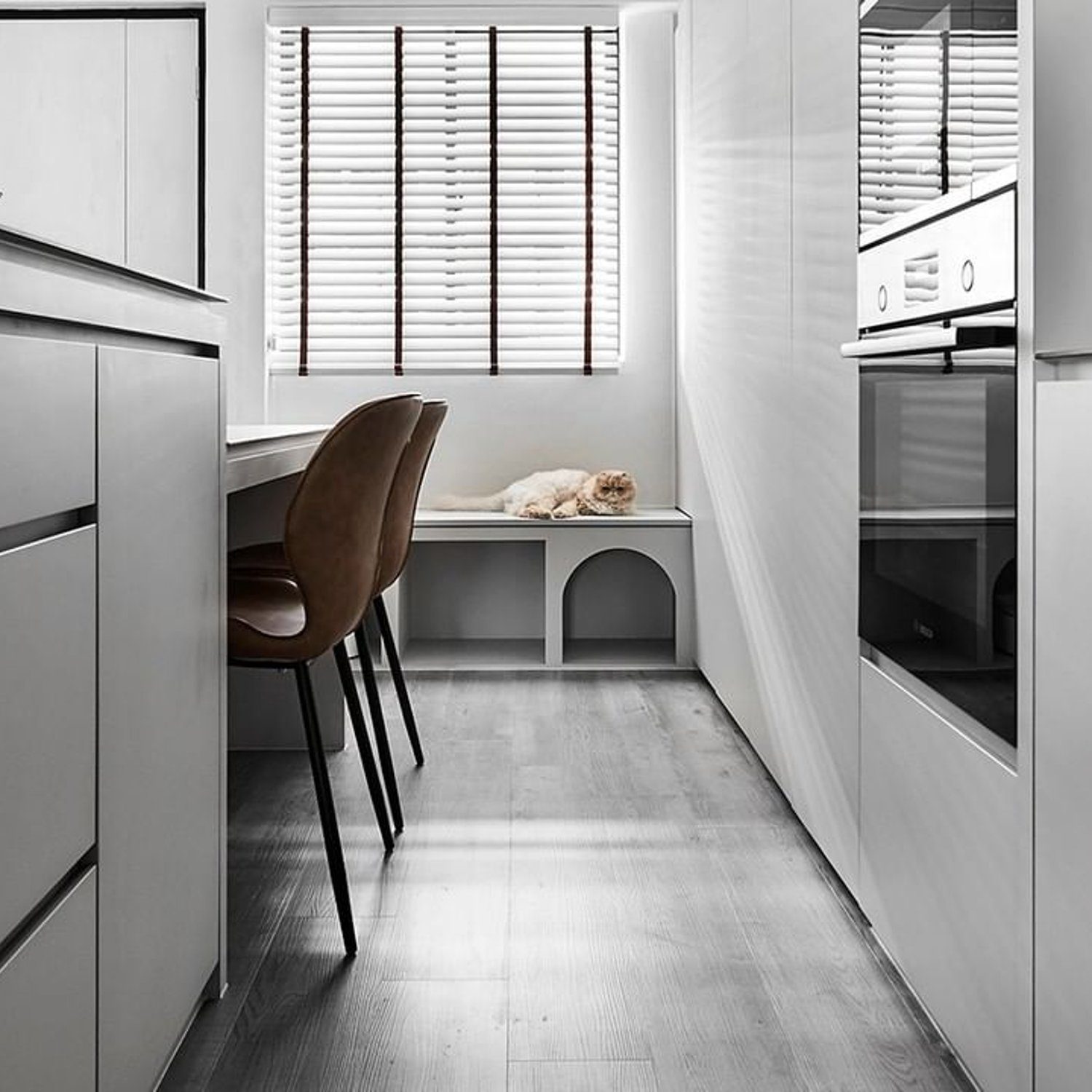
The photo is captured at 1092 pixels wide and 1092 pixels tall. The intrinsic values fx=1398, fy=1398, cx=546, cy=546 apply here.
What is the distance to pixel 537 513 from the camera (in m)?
4.55

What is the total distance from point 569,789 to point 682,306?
2.16 m

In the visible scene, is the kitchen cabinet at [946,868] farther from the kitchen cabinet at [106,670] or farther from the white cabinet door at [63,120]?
the white cabinet door at [63,120]

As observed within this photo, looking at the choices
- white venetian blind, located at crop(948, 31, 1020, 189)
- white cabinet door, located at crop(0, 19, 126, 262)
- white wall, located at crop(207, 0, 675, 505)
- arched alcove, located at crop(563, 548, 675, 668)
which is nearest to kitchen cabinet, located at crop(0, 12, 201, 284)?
white cabinet door, located at crop(0, 19, 126, 262)

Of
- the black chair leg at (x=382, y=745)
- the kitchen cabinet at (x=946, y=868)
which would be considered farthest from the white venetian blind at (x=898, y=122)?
the black chair leg at (x=382, y=745)

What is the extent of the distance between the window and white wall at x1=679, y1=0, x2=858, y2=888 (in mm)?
678

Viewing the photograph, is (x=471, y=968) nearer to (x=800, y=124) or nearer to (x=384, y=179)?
(x=800, y=124)

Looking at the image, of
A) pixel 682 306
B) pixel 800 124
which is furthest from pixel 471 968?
pixel 682 306

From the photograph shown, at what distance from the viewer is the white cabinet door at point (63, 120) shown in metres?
4.73

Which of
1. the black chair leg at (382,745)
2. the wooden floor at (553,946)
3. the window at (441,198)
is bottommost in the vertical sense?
the wooden floor at (553,946)

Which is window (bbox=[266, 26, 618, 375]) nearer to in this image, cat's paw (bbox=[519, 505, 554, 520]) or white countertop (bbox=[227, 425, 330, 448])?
cat's paw (bbox=[519, 505, 554, 520])

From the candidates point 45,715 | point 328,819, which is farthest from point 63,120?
point 45,715

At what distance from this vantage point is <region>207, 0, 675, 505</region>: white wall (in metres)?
4.84

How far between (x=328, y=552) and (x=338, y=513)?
66 millimetres

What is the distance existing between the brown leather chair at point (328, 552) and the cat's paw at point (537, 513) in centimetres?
217
